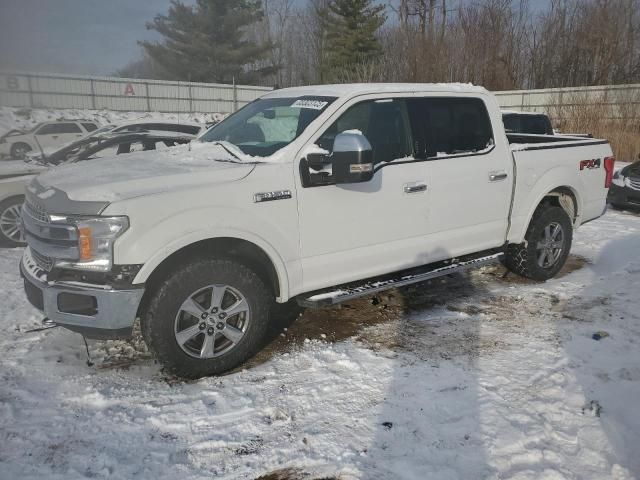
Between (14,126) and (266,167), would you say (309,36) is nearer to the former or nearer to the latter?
(14,126)

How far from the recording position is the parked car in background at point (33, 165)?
6.65 meters

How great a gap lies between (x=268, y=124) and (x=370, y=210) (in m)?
1.11

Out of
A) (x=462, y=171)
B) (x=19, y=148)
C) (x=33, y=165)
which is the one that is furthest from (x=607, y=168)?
(x=19, y=148)

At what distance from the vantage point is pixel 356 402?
3219 mm

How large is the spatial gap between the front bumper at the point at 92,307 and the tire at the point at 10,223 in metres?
4.23

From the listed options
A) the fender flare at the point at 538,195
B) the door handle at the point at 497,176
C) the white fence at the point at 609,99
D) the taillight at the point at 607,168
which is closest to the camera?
the door handle at the point at 497,176

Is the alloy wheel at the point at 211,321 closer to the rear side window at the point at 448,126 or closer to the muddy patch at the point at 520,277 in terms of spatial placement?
the rear side window at the point at 448,126

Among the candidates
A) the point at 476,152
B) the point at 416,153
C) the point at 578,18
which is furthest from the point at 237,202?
the point at 578,18

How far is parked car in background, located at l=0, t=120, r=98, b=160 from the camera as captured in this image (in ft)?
54.1

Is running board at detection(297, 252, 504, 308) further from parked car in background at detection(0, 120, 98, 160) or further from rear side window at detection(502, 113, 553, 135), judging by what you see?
parked car in background at detection(0, 120, 98, 160)

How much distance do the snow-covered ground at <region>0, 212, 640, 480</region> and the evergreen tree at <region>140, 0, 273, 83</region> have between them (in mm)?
36946

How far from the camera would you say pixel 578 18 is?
35219 millimetres

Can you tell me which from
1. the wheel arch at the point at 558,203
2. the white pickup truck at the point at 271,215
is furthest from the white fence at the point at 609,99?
the white pickup truck at the point at 271,215

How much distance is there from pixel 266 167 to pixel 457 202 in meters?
1.83
